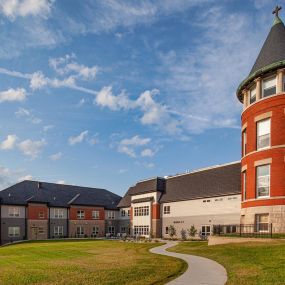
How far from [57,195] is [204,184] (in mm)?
29430

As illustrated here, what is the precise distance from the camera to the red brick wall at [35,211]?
2218 inches

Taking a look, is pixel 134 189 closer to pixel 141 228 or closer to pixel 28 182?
pixel 141 228

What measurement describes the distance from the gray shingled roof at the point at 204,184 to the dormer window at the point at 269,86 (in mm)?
16083

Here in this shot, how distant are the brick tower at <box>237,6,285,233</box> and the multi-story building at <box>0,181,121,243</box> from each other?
4024 cm

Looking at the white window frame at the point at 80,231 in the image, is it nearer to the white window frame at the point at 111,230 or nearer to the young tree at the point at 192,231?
the white window frame at the point at 111,230

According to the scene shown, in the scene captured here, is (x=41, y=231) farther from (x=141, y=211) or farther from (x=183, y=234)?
(x=183, y=234)

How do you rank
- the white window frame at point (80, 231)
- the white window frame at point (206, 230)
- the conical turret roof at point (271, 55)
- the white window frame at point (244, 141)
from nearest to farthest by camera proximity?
the conical turret roof at point (271, 55) < the white window frame at point (244, 141) < the white window frame at point (206, 230) < the white window frame at point (80, 231)

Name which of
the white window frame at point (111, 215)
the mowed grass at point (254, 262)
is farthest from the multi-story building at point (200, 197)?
the mowed grass at point (254, 262)

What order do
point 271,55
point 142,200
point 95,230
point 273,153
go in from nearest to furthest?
point 273,153 < point 271,55 < point 142,200 < point 95,230

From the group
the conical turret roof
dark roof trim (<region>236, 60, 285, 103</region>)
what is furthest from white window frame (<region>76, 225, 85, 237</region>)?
dark roof trim (<region>236, 60, 285, 103</region>)

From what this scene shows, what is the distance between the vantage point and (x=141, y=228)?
5550 cm

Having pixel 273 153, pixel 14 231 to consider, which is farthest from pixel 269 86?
pixel 14 231

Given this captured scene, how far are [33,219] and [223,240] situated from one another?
4055 cm

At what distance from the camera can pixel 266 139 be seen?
84.6 feet
